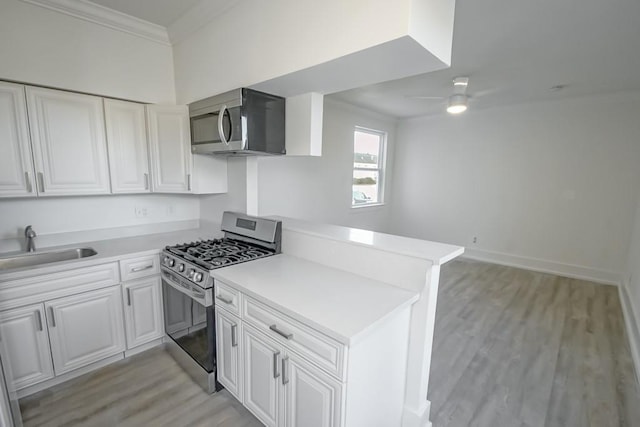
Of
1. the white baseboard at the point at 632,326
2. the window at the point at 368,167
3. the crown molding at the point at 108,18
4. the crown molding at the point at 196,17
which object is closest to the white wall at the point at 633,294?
the white baseboard at the point at 632,326

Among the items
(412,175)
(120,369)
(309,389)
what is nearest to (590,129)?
(412,175)

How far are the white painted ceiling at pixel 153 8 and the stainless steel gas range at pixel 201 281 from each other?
164 cm

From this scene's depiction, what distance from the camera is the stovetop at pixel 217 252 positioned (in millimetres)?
1906

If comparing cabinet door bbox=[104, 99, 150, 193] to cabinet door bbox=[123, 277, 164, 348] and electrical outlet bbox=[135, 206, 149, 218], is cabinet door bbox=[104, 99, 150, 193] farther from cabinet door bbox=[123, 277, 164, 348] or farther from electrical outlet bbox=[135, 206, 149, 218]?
cabinet door bbox=[123, 277, 164, 348]

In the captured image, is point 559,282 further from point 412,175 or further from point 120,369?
point 120,369

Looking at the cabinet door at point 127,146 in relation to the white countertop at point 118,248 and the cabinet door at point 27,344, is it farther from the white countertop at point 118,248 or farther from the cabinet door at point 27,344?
the cabinet door at point 27,344

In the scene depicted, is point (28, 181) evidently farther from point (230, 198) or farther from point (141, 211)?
point (230, 198)

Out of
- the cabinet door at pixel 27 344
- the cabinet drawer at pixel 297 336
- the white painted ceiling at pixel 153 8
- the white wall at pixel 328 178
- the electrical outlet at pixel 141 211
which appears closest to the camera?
the cabinet drawer at pixel 297 336

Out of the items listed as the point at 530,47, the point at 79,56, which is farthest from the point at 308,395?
the point at 530,47

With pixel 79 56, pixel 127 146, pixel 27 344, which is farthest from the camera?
pixel 127 146

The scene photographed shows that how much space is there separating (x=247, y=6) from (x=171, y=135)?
127 cm

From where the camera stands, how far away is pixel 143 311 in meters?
2.29

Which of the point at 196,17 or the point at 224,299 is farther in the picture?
the point at 196,17

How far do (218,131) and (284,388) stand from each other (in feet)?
5.93
